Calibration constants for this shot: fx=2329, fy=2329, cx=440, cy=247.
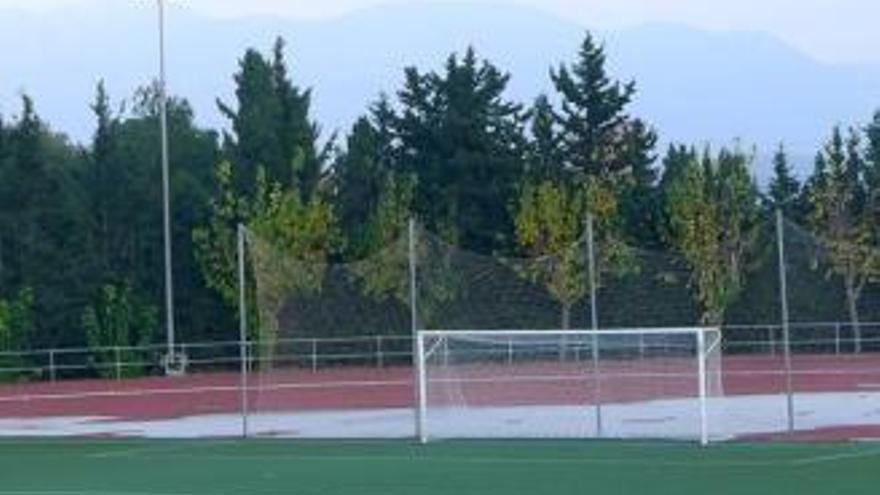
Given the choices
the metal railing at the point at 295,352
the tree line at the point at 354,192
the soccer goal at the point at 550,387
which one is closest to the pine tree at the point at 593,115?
the tree line at the point at 354,192

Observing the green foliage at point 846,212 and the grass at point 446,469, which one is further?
the green foliage at point 846,212

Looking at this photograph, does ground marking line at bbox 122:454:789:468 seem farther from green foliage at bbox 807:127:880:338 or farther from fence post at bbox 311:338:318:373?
green foliage at bbox 807:127:880:338

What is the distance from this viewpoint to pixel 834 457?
851 inches

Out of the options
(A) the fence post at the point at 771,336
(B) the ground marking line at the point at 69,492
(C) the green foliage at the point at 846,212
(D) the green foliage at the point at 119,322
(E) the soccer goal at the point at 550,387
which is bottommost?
(B) the ground marking line at the point at 69,492

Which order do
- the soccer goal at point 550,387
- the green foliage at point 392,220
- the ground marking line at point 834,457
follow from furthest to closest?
the green foliage at point 392,220 → the soccer goal at point 550,387 → the ground marking line at point 834,457

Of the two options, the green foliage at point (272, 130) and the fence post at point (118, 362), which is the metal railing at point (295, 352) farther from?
the green foliage at point (272, 130)

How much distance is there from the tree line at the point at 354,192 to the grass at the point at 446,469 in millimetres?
19280

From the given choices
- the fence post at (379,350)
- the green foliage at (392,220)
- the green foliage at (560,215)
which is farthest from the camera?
the green foliage at (560,215)

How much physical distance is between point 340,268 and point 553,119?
82.0ft

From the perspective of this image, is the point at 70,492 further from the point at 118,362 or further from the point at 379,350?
the point at 118,362

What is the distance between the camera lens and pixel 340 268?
33.9m

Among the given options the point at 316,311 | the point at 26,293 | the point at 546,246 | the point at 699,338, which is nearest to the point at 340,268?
the point at 316,311

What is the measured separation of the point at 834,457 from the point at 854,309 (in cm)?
1783

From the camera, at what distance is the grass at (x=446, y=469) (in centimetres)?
1898
